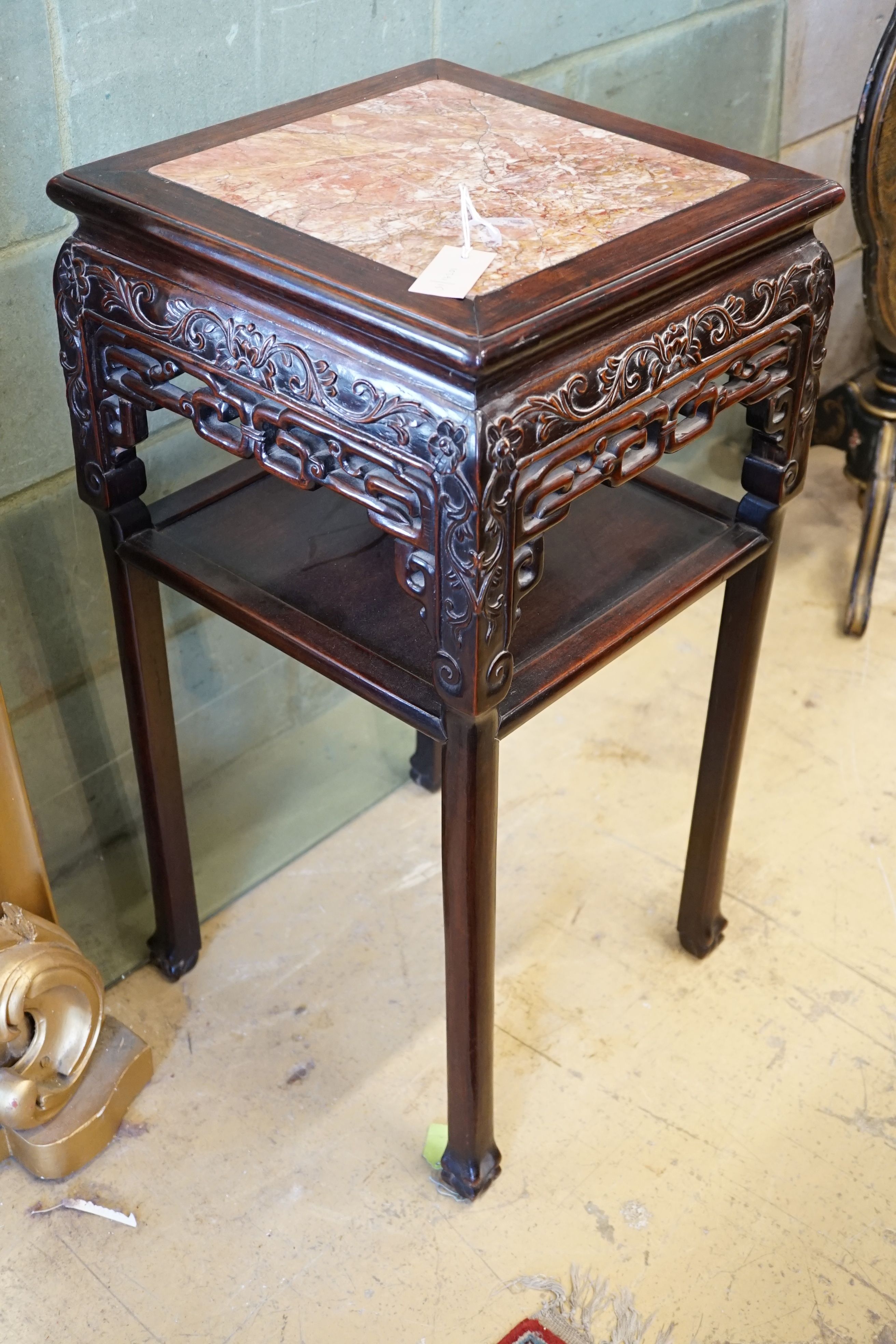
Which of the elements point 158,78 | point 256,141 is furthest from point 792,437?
point 158,78

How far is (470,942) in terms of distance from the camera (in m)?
1.12

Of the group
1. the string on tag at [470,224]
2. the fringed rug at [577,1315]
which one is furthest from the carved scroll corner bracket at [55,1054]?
the string on tag at [470,224]

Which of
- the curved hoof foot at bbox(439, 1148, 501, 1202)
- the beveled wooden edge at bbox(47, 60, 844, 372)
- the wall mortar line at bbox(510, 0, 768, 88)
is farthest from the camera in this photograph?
the wall mortar line at bbox(510, 0, 768, 88)

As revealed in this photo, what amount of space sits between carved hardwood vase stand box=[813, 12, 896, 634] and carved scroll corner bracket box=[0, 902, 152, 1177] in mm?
1236

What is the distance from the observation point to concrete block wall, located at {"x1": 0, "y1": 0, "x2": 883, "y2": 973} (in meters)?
1.16

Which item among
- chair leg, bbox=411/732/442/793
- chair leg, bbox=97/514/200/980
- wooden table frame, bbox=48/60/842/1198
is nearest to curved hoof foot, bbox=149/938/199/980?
chair leg, bbox=97/514/200/980

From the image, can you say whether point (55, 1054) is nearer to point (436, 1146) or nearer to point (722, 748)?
point (436, 1146)

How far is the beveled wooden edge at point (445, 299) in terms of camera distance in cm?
86

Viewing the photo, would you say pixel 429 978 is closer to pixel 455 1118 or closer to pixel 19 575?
pixel 455 1118

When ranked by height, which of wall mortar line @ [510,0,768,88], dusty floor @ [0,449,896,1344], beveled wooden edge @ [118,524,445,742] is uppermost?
wall mortar line @ [510,0,768,88]

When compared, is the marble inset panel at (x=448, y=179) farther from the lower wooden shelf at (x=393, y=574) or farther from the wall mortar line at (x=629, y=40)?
the wall mortar line at (x=629, y=40)

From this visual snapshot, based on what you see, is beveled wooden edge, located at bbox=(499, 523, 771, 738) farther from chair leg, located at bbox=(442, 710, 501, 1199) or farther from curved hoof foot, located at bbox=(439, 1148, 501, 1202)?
curved hoof foot, located at bbox=(439, 1148, 501, 1202)

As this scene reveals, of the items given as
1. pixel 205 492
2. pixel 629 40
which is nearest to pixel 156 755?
pixel 205 492

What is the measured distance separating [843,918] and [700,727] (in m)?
0.36
